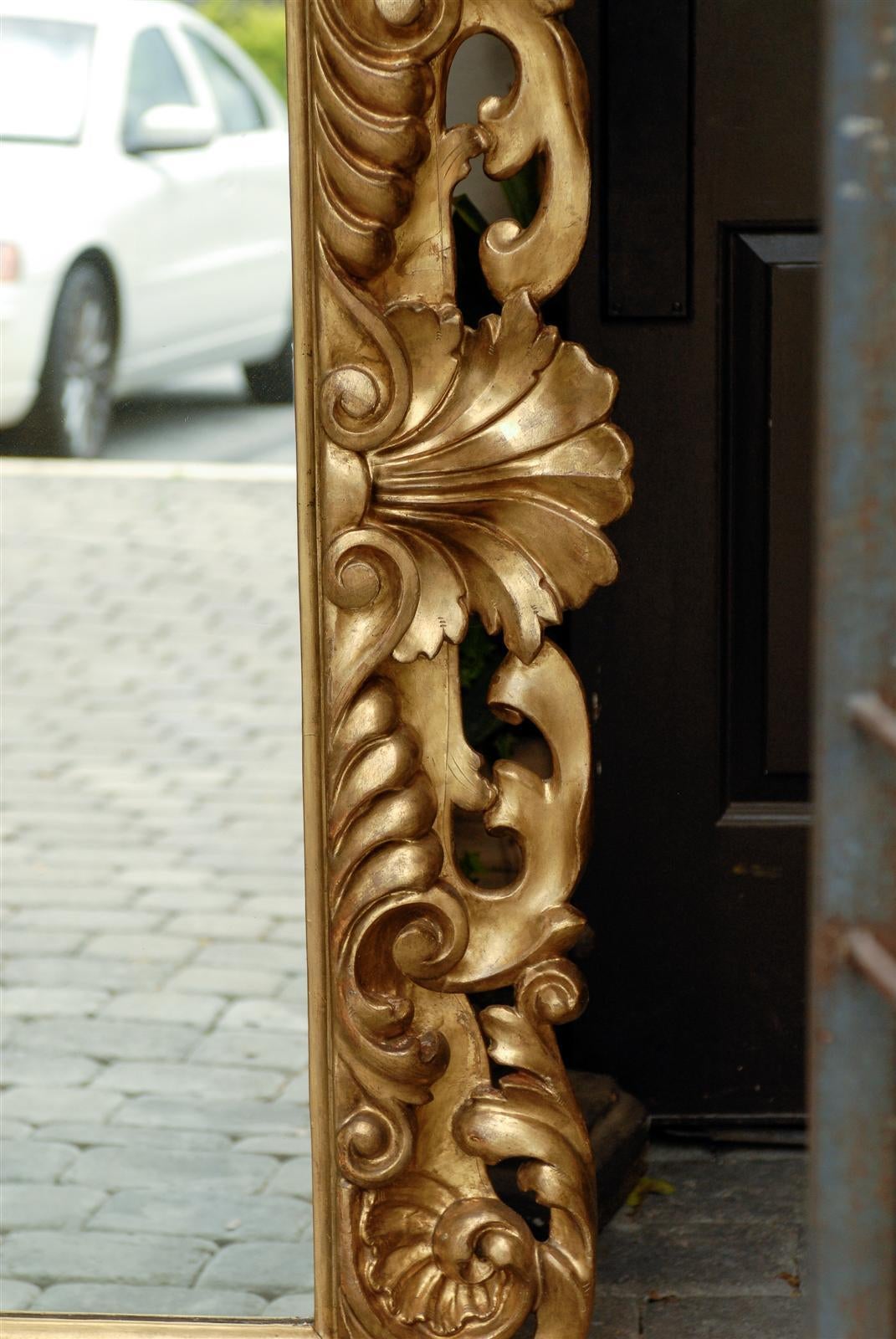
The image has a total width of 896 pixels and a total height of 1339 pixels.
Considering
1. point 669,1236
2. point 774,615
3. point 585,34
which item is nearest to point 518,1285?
point 669,1236

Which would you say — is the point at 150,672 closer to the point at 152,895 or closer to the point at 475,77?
the point at 152,895

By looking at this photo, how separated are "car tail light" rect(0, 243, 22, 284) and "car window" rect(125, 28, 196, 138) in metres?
0.15

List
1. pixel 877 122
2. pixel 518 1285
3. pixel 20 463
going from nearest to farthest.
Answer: pixel 877 122, pixel 518 1285, pixel 20 463

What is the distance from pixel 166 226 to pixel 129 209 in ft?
0.12

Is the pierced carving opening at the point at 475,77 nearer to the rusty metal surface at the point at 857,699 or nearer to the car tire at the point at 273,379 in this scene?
the car tire at the point at 273,379

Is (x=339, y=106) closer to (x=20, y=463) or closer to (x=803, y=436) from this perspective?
(x=20, y=463)

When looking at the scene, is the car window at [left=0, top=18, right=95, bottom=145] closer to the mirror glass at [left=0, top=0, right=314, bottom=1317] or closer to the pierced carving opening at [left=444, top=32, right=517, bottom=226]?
the mirror glass at [left=0, top=0, right=314, bottom=1317]

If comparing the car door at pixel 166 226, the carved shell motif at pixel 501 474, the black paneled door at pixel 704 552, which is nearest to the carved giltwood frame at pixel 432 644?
the carved shell motif at pixel 501 474

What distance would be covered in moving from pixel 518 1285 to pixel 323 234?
35.8 inches

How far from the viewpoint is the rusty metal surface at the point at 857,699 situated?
38.4 inches

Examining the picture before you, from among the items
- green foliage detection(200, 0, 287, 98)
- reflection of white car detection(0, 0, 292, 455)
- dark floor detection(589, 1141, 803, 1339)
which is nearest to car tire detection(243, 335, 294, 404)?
reflection of white car detection(0, 0, 292, 455)

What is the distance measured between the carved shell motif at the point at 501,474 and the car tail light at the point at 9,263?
14.6 inches

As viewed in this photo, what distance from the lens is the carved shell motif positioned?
1.57 m

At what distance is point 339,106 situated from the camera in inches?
61.1
